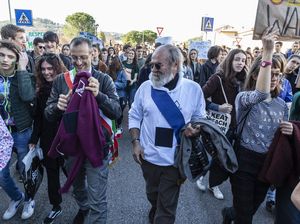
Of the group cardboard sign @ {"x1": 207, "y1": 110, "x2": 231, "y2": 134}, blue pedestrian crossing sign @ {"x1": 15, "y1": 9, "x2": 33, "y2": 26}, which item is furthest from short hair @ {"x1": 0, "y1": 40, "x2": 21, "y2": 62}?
blue pedestrian crossing sign @ {"x1": 15, "y1": 9, "x2": 33, "y2": 26}

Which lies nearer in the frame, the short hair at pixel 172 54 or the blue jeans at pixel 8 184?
the short hair at pixel 172 54

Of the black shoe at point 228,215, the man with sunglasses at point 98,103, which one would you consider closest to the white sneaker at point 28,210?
the man with sunglasses at point 98,103

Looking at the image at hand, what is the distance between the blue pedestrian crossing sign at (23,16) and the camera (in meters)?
9.95

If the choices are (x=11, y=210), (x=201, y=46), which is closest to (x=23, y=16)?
(x=201, y=46)

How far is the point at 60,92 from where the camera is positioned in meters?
2.74

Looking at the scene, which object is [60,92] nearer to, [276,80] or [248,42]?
[276,80]

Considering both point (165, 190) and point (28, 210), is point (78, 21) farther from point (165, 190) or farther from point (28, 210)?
point (165, 190)

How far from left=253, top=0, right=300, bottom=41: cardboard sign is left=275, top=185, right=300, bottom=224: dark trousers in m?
1.32

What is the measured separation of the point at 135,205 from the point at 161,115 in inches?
64.7

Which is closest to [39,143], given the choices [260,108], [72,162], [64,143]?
[72,162]

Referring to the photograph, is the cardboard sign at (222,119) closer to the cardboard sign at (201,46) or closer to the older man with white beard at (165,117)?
the older man with white beard at (165,117)

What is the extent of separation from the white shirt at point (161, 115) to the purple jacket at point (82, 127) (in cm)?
42

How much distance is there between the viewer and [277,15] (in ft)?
7.68

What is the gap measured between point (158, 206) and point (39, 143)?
1.58 m
